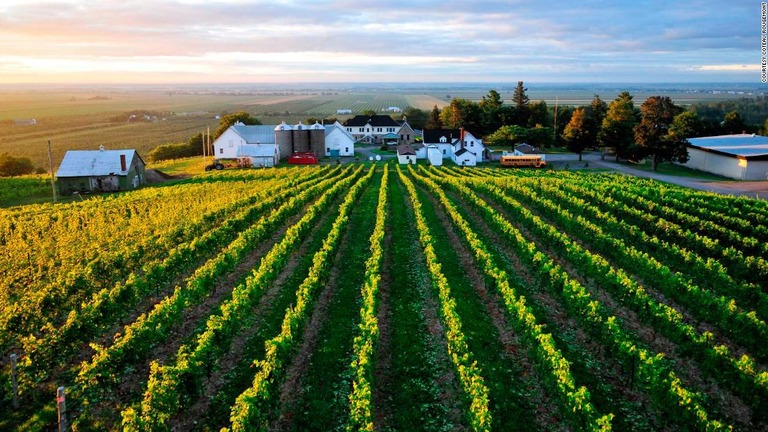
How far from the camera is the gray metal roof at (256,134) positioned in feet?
230

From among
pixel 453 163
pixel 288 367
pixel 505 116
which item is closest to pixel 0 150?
pixel 453 163

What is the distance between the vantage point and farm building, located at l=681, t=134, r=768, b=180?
56.5 meters

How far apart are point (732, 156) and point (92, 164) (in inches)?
2490

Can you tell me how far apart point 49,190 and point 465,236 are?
3836 centimetres

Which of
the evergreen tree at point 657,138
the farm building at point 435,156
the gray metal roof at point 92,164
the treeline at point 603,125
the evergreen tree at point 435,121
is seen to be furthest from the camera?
the evergreen tree at point 435,121

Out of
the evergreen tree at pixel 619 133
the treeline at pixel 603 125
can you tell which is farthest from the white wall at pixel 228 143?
the evergreen tree at pixel 619 133

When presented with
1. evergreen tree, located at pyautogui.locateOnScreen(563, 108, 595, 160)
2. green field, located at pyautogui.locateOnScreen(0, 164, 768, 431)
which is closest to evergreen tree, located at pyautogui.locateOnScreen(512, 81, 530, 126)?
evergreen tree, located at pyautogui.locateOnScreen(563, 108, 595, 160)

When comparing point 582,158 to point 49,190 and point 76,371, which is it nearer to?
point 49,190

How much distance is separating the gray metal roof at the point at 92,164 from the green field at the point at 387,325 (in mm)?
15963

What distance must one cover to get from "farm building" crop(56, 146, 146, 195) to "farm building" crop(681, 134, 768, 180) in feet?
197

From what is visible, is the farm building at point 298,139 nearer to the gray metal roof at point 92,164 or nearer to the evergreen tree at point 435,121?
the gray metal roof at point 92,164

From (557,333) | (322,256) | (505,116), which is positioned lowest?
(557,333)

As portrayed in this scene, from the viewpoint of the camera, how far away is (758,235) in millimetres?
28375

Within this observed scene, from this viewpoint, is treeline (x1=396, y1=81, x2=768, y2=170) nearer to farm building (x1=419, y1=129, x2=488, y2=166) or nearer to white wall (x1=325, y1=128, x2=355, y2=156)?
farm building (x1=419, y1=129, x2=488, y2=166)
